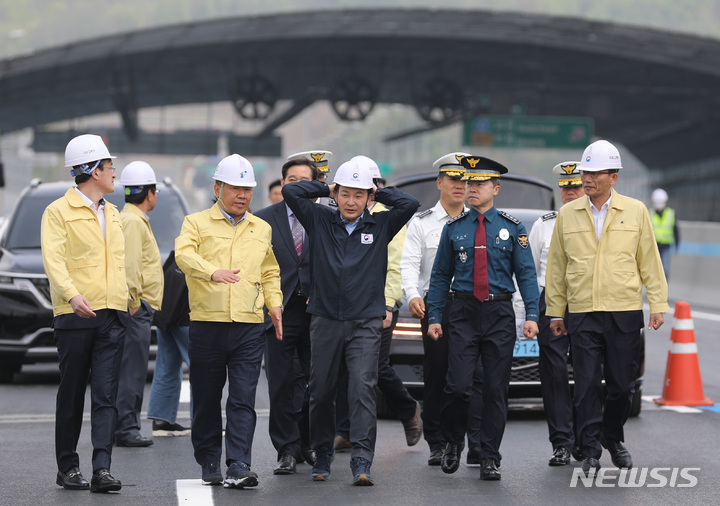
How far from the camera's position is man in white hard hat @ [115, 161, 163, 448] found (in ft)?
31.3

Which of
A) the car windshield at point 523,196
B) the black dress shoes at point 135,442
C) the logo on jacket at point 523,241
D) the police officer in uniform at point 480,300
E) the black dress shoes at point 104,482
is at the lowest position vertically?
the black dress shoes at point 135,442

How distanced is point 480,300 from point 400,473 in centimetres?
116

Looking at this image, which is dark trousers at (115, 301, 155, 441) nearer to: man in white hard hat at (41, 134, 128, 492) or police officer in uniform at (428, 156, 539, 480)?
man in white hard hat at (41, 134, 128, 492)

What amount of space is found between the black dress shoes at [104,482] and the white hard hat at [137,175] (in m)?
2.88

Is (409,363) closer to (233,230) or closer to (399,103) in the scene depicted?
(233,230)

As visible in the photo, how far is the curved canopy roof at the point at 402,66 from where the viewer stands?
39.5 m

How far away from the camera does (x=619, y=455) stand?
8516 mm

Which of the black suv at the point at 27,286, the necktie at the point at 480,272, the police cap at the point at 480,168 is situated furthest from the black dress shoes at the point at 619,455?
the black suv at the point at 27,286

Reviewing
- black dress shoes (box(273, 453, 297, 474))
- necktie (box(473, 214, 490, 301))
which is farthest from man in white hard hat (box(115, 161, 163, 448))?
necktie (box(473, 214, 490, 301))

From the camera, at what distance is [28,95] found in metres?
45.5

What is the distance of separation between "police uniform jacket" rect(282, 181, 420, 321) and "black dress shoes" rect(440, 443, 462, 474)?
37.2 inches

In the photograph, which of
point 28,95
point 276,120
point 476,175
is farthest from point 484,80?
point 476,175

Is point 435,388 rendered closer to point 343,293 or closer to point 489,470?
point 489,470
